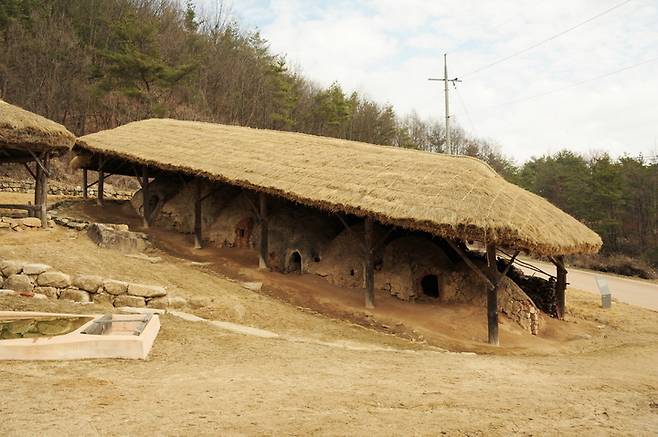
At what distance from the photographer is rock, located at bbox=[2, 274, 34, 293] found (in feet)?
27.4

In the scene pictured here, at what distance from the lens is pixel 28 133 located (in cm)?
1233

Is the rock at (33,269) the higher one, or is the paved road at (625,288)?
the rock at (33,269)

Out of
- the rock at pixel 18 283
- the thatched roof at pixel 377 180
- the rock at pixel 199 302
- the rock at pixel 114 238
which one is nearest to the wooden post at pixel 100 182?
the thatched roof at pixel 377 180

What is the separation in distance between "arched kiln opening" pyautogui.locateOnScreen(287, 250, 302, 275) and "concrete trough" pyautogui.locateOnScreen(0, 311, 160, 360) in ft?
23.8

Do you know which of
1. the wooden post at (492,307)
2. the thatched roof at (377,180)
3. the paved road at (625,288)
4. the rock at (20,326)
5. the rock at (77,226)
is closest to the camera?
the rock at (20,326)

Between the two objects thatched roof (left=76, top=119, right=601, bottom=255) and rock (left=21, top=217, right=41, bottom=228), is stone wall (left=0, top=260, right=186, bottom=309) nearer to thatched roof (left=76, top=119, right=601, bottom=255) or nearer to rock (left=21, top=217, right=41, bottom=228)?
rock (left=21, top=217, right=41, bottom=228)

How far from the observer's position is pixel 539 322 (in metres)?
12.3

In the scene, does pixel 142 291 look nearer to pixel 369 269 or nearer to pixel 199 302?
pixel 199 302

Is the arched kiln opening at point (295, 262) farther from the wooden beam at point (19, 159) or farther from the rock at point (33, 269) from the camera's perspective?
the wooden beam at point (19, 159)

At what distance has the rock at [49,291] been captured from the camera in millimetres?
8438

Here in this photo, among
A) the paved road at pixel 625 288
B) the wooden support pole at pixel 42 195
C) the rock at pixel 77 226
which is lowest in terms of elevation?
the paved road at pixel 625 288

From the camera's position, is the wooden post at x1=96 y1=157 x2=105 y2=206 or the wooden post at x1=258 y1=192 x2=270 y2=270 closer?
the wooden post at x1=258 y1=192 x2=270 y2=270

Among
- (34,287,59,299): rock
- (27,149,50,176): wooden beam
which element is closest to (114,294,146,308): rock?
(34,287,59,299): rock

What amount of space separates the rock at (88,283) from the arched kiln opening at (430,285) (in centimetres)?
794
